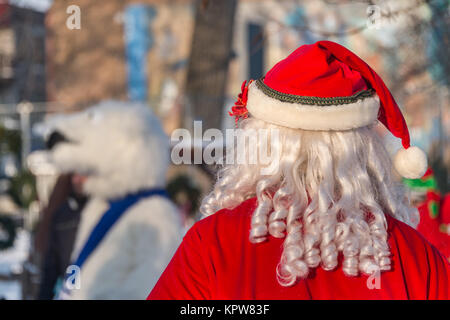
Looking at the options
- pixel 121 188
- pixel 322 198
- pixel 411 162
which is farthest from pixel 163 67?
pixel 322 198

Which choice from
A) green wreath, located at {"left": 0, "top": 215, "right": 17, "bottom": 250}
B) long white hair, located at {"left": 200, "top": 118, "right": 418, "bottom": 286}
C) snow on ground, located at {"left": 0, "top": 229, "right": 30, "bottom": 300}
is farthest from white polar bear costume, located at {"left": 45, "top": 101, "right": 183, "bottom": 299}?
green wreath, located at {"left": 0, "top": 215, "right": 17, "bottom": 250}

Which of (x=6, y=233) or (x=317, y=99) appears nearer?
(x=317, y=99)

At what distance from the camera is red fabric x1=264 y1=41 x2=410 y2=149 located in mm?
1656

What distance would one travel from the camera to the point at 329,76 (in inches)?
65.1

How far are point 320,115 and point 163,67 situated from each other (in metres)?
17.8

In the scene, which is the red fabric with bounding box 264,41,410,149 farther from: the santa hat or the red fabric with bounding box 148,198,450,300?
the red fabric with bounding box 148,198,450,300

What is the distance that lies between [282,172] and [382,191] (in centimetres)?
29

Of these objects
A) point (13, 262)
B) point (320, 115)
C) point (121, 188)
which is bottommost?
point (13, 262)

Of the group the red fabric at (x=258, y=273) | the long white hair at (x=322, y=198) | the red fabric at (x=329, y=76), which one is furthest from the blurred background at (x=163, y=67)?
the red fabric at (x=258, y=273)

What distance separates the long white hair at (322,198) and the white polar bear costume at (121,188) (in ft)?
5.74

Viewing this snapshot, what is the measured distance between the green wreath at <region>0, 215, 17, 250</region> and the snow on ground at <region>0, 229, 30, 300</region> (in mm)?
142

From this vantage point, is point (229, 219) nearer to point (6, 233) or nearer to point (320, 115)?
point (320, 115)

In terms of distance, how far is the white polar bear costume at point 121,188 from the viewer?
3.32m
